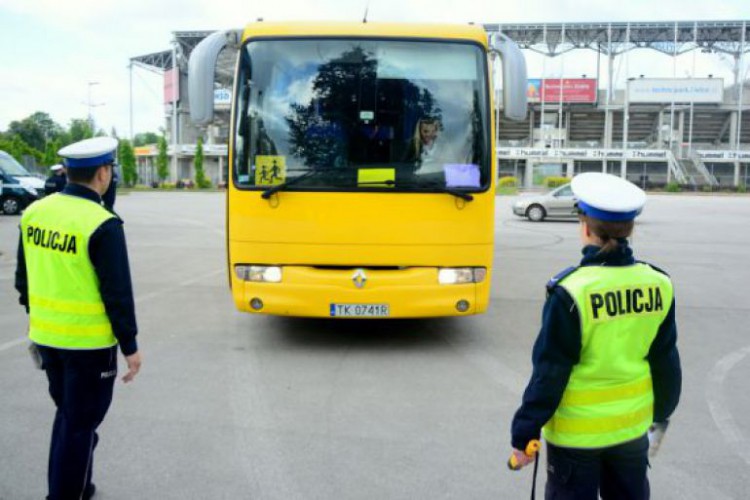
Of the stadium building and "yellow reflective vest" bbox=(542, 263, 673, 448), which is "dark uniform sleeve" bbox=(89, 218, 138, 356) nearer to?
"yellow reflective vest" bbox=(542, 263, 673, 448)

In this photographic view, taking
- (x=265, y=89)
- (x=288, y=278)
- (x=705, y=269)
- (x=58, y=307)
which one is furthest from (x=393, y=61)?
(x=705, y=269)

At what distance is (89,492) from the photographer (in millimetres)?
3748

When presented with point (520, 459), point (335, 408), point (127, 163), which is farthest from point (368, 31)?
point (127, 163)

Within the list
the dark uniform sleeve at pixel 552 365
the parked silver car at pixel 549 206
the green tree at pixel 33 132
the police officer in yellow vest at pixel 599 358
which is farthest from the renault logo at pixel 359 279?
the green tree at pixel 33 132

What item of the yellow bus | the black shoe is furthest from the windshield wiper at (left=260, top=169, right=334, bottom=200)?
the black shoe

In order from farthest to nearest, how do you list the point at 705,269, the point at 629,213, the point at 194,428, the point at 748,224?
the point at 748,224, the point at 705,269, the point at 194,428, the point at 629,213

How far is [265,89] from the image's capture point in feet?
22.0

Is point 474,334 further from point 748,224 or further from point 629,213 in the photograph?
point 748,224

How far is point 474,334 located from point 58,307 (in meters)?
5.26

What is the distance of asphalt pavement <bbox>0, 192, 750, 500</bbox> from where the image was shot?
160 inches

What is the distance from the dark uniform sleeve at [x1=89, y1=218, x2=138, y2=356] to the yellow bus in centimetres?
319

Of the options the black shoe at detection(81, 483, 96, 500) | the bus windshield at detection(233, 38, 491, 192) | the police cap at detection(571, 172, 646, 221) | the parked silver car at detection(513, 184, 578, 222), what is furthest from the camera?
the parked silver car at detection(513, 184, 578, 222)

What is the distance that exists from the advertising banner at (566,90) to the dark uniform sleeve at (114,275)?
235 feet

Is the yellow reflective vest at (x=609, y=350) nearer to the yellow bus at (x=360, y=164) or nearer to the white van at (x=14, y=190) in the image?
the yellow bus at (x=360, y=164)
